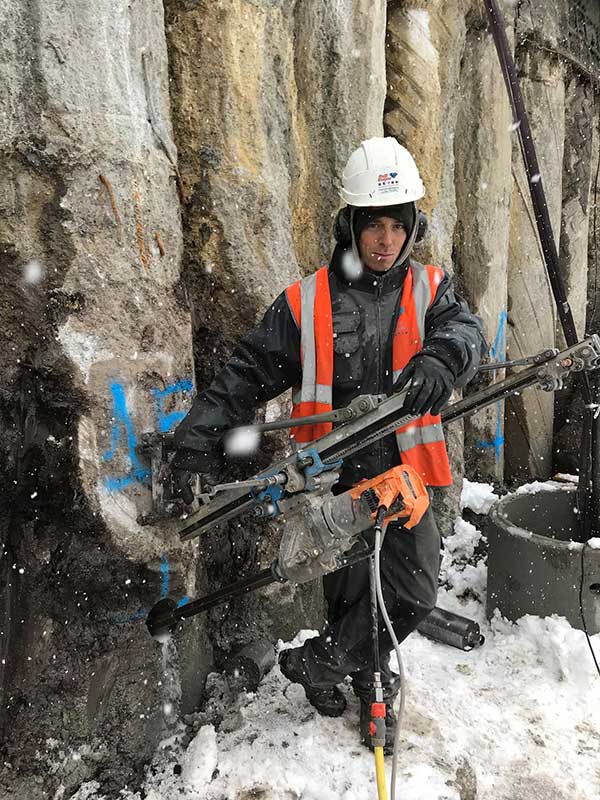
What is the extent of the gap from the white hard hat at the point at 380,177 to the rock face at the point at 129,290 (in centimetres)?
67

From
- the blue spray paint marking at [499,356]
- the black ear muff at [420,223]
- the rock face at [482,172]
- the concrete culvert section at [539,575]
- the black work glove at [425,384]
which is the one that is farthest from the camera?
the blue spray paint marking at [499,356]

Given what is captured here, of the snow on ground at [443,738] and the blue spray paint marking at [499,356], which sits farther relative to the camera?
the blue spray paint marking at [499,356]

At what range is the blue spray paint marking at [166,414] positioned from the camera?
2842 mm

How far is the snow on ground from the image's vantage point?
2.64 m

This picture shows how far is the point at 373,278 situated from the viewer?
2762mm

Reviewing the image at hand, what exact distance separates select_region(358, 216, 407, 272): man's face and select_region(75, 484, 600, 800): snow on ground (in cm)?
207

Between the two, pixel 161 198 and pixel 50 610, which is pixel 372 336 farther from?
pixel 50 610

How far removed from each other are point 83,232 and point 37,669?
1.78 m

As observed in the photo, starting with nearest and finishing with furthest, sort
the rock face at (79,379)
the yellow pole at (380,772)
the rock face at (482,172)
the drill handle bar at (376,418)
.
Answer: the yellow pole at (380,772), the drill handle bar at (376,418), the rock face at (79,379), the rock face at (482,172)

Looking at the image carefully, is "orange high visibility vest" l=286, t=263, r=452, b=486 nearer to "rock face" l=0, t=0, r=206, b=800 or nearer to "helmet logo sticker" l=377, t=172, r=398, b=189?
"helmet logo sticker" l=377, t=172, r=398, b=189

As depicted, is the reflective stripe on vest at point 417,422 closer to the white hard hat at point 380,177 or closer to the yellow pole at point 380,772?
the white hard hat at point 380,177

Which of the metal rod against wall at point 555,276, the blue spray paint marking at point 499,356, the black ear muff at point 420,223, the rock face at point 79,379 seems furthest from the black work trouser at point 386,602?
the blue spray paint marking at point 499,356

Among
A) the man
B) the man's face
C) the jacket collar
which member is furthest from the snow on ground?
the man's face

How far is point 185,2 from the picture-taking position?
10.4ft
